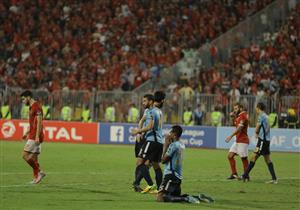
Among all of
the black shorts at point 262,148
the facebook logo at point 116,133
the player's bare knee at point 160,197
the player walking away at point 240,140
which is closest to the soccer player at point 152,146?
the player's bare knee at point 160,197

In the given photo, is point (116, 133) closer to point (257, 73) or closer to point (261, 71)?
point (257, 73)

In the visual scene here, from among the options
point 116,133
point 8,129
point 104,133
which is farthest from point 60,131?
point 116,133

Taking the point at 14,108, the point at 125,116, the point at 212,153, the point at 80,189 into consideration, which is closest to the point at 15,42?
the point at 14,108

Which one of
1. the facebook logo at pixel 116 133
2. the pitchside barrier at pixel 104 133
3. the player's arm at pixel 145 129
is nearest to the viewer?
the player's arm at pixel 145 129

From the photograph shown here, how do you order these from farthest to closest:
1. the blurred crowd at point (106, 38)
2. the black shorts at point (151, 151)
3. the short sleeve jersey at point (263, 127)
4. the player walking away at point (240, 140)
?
1. the blurred crowd at point (106, 38)
2. the player walking away at point (240, 140)
3. the short sleeve jersey at point (263, 127)
4. the black shorts at point (151, 151)

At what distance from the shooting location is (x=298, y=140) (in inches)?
1373

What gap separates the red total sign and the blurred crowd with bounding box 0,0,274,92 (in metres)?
3.46

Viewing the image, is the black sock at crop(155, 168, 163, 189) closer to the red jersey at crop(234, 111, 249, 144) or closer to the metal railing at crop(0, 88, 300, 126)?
the red jersey at crop(234, 111, 249, 144)

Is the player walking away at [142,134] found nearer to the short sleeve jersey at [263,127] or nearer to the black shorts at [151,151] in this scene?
the black shorts at [151,151]

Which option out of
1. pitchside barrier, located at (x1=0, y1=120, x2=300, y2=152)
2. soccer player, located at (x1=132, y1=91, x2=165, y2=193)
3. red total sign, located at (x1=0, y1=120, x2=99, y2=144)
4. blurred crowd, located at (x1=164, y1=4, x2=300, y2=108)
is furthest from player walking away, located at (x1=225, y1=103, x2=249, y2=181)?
red total sign, located at (x1=0, y1=120, x2=99, y2=144)

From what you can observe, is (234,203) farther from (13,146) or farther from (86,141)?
(86,141)

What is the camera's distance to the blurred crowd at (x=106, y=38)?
42.7 meters

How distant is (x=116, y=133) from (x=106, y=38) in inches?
352

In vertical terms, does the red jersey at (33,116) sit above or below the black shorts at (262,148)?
above
